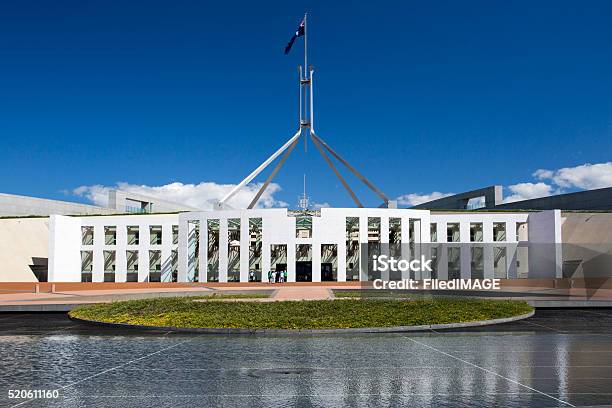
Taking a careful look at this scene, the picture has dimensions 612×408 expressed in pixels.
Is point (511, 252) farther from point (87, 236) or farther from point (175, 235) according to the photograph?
point (87, 236)

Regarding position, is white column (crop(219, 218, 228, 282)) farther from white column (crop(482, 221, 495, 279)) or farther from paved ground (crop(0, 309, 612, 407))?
paved ground (crop(0, 309, 612, 407))

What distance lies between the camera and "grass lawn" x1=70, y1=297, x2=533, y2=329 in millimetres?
15180

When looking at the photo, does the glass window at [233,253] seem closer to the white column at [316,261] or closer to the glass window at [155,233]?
the glass window at [155,233]

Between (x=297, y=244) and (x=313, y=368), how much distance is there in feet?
104

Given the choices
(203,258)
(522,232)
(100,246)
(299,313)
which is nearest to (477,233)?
(522,232)

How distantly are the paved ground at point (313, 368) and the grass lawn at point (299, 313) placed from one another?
3.88 feet

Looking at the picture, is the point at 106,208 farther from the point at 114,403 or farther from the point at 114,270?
the point at 114,403

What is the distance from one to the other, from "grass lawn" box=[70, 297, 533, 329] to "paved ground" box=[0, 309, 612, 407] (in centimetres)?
118

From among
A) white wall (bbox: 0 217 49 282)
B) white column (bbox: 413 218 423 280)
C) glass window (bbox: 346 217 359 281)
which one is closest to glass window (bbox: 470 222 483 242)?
white column (bbox: 413 218 423 280)

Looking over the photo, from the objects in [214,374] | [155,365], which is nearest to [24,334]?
[155,365]

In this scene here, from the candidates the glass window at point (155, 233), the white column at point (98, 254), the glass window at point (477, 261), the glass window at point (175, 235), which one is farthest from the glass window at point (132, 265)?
the glass window at point (477, 261)

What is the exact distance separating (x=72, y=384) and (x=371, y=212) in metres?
32.5

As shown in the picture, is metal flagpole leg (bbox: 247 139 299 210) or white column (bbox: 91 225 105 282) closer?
white column (bbox: 91 225 105 282)

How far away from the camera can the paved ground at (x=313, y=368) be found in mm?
7469
